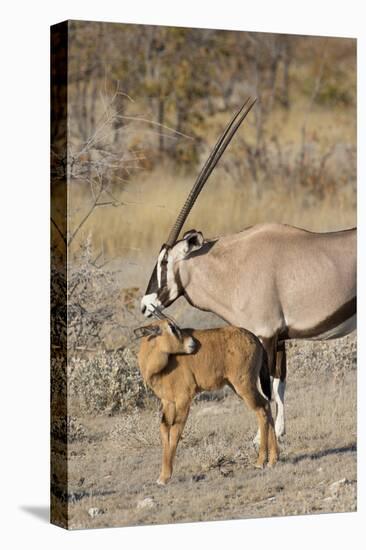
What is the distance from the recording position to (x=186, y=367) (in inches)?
476

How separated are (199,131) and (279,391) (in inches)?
79.7

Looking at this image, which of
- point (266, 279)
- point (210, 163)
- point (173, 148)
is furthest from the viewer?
point (266, 279)

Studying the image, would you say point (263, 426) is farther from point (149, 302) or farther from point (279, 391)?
point (149, 302)

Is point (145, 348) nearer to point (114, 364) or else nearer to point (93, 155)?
point (114, 364)

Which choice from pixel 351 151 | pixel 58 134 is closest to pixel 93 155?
pixel 58 134

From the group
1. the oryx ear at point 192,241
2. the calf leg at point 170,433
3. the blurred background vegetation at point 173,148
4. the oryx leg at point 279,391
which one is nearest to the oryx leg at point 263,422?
the oryx leg at point 279,391

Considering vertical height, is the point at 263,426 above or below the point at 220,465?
above

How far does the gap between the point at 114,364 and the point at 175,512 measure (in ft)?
3.75

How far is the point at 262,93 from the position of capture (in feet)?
41.1

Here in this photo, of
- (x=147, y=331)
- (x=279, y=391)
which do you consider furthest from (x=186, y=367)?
(x=279, y=391)

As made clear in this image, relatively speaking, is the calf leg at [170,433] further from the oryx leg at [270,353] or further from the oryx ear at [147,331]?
the oryx leg at [270,353]

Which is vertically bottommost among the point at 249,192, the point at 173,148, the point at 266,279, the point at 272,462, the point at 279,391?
the point at 272,462

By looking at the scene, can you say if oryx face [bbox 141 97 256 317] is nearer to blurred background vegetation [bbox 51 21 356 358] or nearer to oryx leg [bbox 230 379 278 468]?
blurred background vegetation [bbox 51 21 356 358]

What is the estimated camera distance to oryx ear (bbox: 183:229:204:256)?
40.1ft
